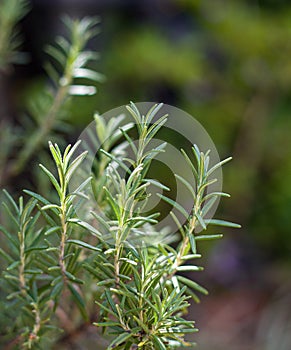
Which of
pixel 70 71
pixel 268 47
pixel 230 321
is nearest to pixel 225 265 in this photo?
pixel 230 321

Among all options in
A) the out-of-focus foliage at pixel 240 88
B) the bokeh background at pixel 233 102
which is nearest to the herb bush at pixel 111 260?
the bokeh background at pixel 233 102

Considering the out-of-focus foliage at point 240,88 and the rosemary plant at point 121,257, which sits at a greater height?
the out-of-focus foliage at point 240,88

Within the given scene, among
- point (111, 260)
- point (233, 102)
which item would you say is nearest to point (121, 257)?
point (111, 260)

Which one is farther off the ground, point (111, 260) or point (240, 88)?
point (240, 88)

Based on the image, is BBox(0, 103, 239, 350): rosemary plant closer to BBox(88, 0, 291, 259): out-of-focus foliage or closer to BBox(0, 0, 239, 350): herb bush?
BBox(0, 0, 239, 350): herb bush

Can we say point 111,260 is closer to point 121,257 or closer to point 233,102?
point 121,257

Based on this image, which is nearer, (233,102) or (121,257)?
(121,257)

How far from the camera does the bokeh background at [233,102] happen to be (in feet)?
5.48

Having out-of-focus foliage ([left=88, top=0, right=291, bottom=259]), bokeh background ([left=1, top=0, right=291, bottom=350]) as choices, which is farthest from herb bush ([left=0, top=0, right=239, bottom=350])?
out-of-focus foliage ([left=88, top=0, right=291, bottom=259])

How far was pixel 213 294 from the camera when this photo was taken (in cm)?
166

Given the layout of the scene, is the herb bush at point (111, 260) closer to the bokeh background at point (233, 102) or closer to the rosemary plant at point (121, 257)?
the rosemary plant at point (121, 257)

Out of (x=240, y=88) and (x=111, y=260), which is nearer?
(x=111, y=260)

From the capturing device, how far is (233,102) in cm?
180

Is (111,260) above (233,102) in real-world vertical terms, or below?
below
